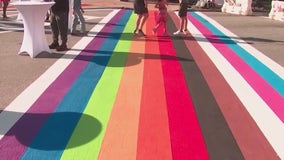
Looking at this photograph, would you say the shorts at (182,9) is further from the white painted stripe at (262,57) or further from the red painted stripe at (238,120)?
the red painted stripe at (238,120)

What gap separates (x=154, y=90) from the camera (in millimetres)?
7258

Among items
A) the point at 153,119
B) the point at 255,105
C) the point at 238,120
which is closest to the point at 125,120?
the point at 153,119

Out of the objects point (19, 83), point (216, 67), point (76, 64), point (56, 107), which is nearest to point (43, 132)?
Answer: point (56, 107)

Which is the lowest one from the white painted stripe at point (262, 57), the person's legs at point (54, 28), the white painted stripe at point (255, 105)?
the white painted stripe at point (262, 57)

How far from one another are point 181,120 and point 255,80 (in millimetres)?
3056

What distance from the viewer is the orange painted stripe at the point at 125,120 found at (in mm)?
4699

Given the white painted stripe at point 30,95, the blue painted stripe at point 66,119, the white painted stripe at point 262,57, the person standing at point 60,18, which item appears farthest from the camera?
the person standing at point 60,18

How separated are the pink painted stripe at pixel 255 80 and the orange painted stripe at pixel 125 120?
217 centimetres

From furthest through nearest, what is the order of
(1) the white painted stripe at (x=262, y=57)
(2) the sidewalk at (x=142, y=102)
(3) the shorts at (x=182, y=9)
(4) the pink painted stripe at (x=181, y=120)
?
(3) the shorts at (x=182, y=9) → (1) the white painted stripe at (x=262, y=57) → (2) the sidewalk at (x=142, y=102) → (4) the pink painted stripe at (x=181, y=120)

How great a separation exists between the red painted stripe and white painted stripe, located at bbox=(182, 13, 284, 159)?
0.09m

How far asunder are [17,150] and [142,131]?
62.4 inches

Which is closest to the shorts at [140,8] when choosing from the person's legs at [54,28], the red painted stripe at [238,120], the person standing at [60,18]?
the person standing at [60,18]

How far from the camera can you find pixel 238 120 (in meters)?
5.90

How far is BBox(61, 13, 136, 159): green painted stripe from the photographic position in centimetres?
466
